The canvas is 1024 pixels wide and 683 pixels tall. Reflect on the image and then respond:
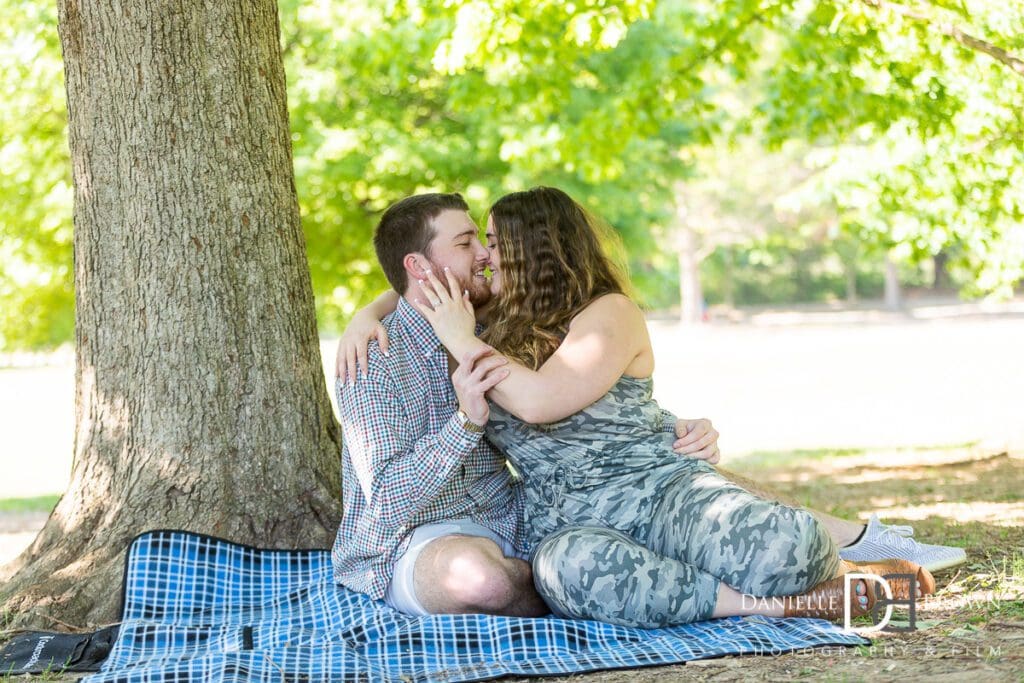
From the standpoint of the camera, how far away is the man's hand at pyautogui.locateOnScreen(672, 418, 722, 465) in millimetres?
4215

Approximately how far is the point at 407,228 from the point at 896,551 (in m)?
2.35

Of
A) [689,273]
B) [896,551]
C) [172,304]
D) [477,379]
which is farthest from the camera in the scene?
[689,273]

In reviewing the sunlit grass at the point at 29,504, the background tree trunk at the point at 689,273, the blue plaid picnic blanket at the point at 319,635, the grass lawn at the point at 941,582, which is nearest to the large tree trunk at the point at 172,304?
the blue plaid picnic blanket at the point at 319,635

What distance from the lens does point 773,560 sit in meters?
3.67

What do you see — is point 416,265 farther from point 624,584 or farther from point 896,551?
point 896,551

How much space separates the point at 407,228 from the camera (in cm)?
436

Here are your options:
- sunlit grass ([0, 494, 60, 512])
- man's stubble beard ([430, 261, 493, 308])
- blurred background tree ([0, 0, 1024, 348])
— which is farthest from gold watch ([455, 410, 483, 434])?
sunlit grass ([0, 494, 60, 512])

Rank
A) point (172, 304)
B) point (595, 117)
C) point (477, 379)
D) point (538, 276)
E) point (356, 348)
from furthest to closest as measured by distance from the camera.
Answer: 1. point (595, 117)
2. point (172, 304)
3. point (356, 348)
4. point (538, 276)
5. point (477, 379)

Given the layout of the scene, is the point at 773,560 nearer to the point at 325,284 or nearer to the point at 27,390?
the point at 325,284

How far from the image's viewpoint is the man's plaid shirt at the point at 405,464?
400cm

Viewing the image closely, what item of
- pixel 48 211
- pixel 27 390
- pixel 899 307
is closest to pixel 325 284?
pixel 48 211

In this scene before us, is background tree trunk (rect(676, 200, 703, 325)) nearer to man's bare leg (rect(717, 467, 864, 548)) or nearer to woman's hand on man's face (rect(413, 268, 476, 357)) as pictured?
man's bare leg (rect(717, 467, 864, 548))

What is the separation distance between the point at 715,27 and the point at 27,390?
81.8 ft

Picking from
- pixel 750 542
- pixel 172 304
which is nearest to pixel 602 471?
pixel 750 542
